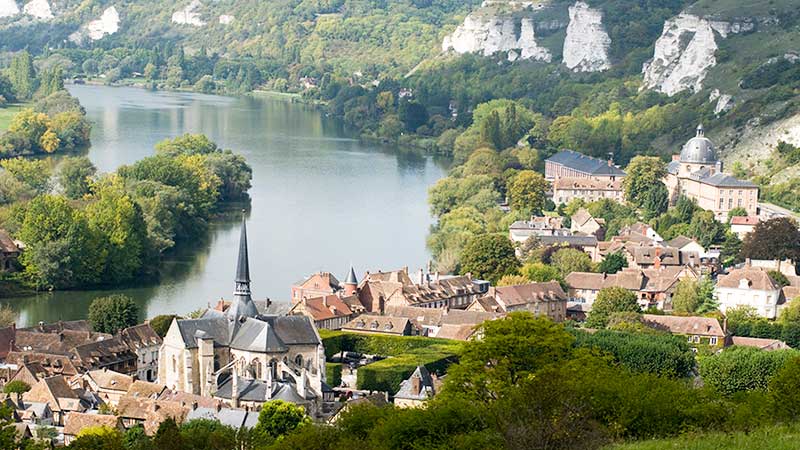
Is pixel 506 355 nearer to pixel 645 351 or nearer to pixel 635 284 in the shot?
pixel 645 351

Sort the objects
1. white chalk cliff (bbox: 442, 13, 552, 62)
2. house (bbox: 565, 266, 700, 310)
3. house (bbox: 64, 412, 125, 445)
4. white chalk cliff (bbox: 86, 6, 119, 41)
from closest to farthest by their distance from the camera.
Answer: house (bbox: 64, 412, 125, 445)
house (bbox: 565, 266, 700, 310)
white chalk cliff (bbox: 442, 13, 552, 62)
white chalk cliff (bbox: 86, 6, 119, 41)

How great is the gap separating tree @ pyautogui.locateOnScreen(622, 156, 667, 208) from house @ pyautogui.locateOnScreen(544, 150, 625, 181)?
271 cm

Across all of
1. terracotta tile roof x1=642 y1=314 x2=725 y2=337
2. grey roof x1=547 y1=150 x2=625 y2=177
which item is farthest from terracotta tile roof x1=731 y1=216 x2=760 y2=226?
terracotta tile roof x1=642 y1=314 x2=725 y2=337

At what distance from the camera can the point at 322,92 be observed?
10962 centimetres

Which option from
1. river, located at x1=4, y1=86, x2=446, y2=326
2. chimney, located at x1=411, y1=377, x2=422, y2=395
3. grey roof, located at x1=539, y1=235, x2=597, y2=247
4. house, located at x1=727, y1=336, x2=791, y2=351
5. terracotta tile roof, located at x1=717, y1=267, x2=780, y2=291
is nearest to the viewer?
chimney, located at x1=411, y1=377, x2=422, y2=395

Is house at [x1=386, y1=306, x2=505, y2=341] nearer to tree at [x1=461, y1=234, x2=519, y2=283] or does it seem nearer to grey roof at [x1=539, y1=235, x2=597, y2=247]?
tree at [x1=461, y1=234, x2=519, y2=283]

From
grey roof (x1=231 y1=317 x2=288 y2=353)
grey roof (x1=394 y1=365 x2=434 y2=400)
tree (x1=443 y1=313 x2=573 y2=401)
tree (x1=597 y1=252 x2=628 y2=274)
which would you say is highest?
tree (x1=443 y1=313 x2=573 y2=401)

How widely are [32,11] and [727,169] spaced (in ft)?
374

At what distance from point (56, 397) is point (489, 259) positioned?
17.3 meters

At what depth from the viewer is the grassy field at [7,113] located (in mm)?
80363

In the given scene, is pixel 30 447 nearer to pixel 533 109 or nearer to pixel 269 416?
pixel 269 416

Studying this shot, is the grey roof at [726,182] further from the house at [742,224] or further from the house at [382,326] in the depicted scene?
the house at [382,326]

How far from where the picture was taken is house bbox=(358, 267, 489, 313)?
1583 inches

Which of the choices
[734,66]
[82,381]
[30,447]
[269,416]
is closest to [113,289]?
[82,381]
